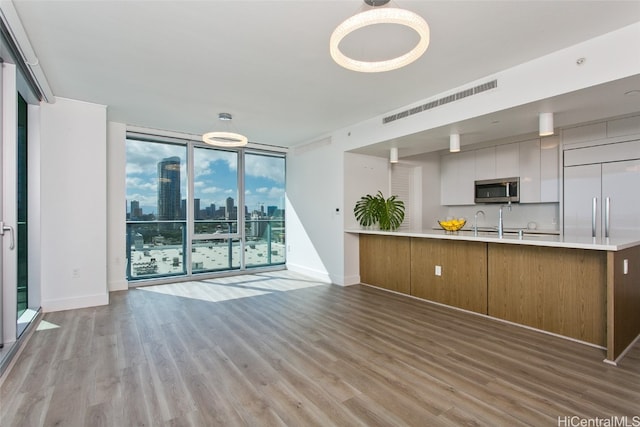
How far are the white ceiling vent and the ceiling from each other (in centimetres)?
12

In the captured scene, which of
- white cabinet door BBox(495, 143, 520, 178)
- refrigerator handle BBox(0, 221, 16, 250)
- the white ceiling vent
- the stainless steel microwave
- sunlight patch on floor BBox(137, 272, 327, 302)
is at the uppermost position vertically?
the white ceiling vent

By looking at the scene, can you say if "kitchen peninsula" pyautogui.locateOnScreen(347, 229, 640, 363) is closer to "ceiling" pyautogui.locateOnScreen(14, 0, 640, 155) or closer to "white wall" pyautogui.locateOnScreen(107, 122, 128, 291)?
"ceiling" pyautogui.locateOnScreen(14, 0, 640, 155)

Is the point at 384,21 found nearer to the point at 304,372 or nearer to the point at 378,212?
the point at 304,372

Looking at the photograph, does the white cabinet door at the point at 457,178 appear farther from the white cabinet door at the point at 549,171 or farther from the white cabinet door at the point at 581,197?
the white cabinet door at the point at 581,197

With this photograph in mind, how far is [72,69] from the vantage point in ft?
10.8

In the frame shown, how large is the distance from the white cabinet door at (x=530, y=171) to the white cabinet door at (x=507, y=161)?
8cm

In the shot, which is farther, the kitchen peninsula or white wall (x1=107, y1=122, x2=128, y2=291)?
white wall (x1=107, y1=122, x2=128, y2=291)

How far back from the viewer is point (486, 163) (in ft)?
A: 20.0

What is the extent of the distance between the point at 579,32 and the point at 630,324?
2.64 metres

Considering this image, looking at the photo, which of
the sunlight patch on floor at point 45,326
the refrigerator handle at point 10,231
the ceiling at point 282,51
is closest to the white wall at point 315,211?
the ceiling at point 282,51

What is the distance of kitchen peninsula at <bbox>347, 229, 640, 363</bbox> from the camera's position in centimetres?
278

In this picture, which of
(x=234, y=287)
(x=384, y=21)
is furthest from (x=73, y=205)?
(x=384, y=21)

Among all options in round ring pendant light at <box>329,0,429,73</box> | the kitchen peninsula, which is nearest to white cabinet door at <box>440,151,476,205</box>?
the kitchen peninsula

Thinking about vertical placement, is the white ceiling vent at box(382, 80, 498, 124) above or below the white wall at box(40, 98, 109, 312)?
above
